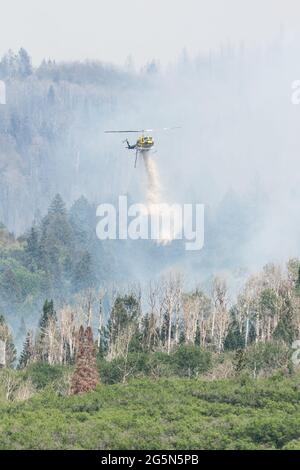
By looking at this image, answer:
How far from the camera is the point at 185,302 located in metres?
125

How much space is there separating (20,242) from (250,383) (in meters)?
101

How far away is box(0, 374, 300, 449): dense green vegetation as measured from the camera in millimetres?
86250

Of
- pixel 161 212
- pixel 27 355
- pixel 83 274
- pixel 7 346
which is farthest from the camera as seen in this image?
pixel 83 274

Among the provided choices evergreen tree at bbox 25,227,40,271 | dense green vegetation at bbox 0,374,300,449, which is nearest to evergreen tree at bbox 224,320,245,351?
dense green vegetation at bbox 0,374,300,449

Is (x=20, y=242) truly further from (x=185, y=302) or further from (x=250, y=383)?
(x=250, y=383)

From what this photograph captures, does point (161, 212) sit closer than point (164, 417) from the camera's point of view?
No

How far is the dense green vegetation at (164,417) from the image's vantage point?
3396 inches

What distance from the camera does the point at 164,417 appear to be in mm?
91562

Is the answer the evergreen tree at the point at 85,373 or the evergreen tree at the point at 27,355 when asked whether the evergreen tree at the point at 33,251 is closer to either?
the evergreen tree at the point at 27,355

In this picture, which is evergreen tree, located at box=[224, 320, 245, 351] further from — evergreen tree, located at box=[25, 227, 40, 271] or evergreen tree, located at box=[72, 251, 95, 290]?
evergreen tree, located at box=[25, 227, 40, 271]

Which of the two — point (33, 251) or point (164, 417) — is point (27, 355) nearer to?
point (164, 417)

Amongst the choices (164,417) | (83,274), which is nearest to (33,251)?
(83,274)

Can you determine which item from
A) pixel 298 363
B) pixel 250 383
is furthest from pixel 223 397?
pixel 298 363

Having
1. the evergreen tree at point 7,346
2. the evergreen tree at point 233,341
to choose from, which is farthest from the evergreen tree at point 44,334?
the evergreen tree at point 233,341
